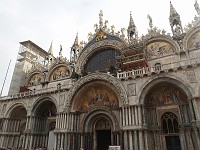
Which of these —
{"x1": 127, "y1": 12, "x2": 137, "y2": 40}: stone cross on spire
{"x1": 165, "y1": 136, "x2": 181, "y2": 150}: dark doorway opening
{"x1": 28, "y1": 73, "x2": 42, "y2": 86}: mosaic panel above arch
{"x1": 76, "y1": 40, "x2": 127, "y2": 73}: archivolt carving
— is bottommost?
{"x1": 165, "y1": 136, "x2": 181, "y2": 150}: dark doorway opening

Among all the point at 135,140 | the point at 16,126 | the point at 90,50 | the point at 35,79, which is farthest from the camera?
the point at 35,79

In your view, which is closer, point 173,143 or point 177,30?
point 173,143

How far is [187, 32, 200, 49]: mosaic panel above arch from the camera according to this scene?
19428mm

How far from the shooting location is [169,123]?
1722 centimetres

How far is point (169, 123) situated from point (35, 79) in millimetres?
22961

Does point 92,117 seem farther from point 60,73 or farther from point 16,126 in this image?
point 16,126

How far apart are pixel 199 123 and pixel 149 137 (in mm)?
4535

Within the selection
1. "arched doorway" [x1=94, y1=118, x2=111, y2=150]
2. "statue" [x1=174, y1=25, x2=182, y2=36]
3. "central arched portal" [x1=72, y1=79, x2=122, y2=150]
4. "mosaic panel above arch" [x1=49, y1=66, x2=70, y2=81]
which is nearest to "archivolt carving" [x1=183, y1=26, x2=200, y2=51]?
"statue" [x1=174, y1=25, x2=182, y2=36]

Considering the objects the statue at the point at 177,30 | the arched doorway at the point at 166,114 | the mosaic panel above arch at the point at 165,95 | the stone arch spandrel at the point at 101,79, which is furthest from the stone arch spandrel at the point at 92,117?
the statue at the point at 177,30

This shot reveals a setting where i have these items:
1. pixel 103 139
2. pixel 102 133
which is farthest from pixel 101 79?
pixel 103 139

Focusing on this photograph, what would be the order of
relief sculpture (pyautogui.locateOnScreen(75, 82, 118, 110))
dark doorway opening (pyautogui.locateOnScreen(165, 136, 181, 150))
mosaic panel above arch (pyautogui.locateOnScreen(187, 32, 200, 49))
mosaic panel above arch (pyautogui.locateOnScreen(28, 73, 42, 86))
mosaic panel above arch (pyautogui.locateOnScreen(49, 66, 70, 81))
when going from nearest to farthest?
dark doorway opening (pyautogui.locateOnScreen(165, 136, 181, 150)) < mosaic panel above arch (pyautogui.locateOnScreen(187, 32, 200, 49)) < relief sculpture (pyautogui.locateOnScreen(75, 82, 118, 110)) < mosaic panel above arch (pyautogui.locateOnScreen(49, 66, 70, 81)) < mosaic panel above arch (pyautogui.locateOnScreen(28, 73, 42, 86))

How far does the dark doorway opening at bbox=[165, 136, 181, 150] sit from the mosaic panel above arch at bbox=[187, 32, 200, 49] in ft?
33.1

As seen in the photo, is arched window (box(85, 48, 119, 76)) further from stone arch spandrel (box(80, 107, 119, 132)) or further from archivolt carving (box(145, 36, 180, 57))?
stone arch spandrel (box(80, 107, 119, 132))

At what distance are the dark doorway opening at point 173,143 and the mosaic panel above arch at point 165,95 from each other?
3261 mm
